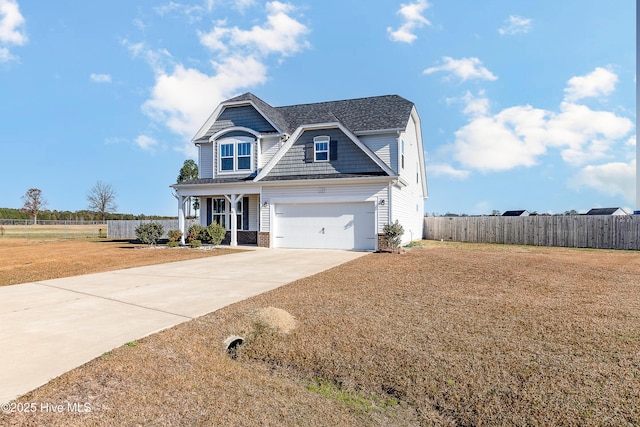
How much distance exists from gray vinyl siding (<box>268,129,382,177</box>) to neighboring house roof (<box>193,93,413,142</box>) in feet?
2.90

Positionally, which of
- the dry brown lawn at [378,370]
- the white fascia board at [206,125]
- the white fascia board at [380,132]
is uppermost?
the white fascia board at [206,125]

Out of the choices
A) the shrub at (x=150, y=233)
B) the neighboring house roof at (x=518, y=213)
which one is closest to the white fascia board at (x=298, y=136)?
the shrub at (x=150, y=233)

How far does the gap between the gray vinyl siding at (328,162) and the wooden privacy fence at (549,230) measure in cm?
1128

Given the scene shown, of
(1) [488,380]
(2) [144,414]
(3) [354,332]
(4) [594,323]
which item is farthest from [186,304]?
(4) [594,323]

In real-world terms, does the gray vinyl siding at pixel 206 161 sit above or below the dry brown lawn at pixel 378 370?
above

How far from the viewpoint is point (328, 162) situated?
687 inches

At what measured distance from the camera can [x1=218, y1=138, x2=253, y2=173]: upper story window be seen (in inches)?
774

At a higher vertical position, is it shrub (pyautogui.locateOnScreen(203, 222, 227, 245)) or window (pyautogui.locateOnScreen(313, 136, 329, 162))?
window (pyautogui.locateOnScreen(313, 136, 329, 162))

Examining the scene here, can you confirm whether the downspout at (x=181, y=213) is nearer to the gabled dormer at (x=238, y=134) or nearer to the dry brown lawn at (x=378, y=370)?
the gabled dormer at (x=238, y=134)

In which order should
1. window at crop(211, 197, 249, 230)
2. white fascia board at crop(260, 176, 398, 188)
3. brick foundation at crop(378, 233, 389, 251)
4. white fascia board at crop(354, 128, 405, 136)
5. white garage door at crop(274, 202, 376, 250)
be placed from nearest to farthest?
brick foundation at crop(378, 233, 389, 251)
white fascia board at crop(260, 176, 398, 188)
white garage door at crop(274, 202, 376, 250)
white fascia board at crop(354, 128, 405, 136)
window at crop(211, 197, 249, 230)

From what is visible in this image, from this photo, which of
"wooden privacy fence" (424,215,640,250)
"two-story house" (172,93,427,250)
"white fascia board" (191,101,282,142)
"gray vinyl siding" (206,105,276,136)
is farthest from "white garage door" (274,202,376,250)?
"wooden privacy fence" (424,215,640,250)

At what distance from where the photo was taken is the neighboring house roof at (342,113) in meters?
18.6

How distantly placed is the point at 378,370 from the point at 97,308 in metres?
4.62

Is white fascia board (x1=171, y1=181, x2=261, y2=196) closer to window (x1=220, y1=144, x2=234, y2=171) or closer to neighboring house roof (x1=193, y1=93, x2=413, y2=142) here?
window (x1=220, y1=144, x2=234, y2=171)
